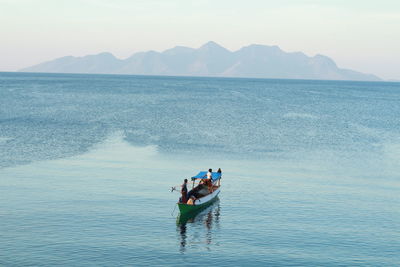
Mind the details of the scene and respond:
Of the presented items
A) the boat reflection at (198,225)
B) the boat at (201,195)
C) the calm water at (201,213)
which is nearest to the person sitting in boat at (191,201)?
the boat at (201,195)

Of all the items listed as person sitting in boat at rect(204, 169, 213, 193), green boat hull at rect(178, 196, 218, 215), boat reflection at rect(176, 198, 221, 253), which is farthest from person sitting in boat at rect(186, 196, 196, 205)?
person sitting in boat at rect(204, 169, 213, 193)

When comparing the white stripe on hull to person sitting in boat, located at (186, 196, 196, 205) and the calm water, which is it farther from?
the calm water

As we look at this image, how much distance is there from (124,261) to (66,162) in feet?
107

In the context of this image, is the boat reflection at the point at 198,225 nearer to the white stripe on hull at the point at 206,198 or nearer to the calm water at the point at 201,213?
the calm water at the point at 201,213

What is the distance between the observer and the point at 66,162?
2422 inches

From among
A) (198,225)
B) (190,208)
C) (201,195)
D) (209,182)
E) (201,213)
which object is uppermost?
(209,182)

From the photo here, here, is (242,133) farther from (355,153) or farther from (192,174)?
(192,174)

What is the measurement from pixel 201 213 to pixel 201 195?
353 centimetres

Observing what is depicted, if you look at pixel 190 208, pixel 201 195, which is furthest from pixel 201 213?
pixel 201 195

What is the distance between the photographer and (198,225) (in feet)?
136

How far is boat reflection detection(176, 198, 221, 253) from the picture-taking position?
36844mm

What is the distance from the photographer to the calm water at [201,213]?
33.8 meters

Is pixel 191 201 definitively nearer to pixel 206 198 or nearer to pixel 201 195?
pixel 206 198

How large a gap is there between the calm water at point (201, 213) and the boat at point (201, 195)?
2.86 ft
